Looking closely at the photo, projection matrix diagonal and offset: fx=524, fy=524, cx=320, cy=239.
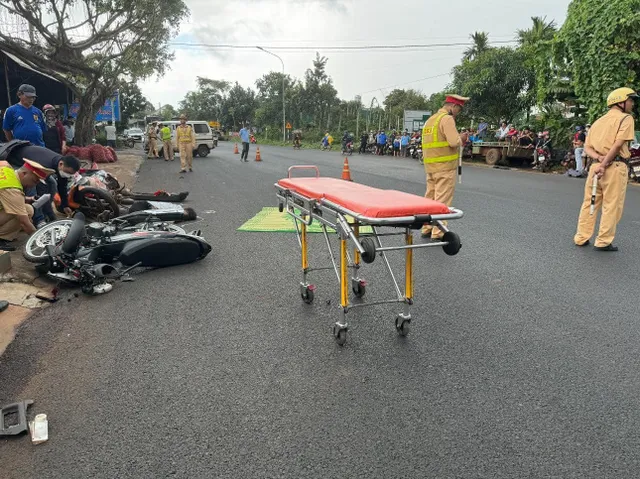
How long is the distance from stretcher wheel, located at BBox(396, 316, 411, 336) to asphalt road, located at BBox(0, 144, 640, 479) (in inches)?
2.0

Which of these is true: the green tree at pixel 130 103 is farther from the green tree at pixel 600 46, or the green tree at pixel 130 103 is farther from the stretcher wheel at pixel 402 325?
the stretcher wheel at pixel 402 325

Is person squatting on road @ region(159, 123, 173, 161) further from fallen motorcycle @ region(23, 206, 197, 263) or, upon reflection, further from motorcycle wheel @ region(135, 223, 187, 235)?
motorcycle wheel @ region(135, 223, 187, 235)

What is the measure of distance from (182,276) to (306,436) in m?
3.23

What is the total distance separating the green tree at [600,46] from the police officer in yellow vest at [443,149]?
536 inches

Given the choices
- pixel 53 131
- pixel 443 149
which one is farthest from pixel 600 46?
pixel 53 131

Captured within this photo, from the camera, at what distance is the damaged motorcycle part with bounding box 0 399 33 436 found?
280cm

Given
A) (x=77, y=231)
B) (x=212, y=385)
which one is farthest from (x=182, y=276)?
(x=212, y=385)

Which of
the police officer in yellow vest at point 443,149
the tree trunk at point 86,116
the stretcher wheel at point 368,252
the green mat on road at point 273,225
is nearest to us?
the stretcher wheel at point 368,252

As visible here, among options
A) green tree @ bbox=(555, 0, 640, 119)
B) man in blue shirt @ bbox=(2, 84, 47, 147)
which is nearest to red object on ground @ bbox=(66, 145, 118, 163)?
man in blue shirt @ bbox=(2, 84, 47, 147)

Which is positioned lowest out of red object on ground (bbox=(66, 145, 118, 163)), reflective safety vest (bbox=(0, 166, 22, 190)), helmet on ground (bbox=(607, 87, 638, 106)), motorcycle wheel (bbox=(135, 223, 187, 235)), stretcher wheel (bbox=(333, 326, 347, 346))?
red object on ground (bbox=(66, 145, 118, 163))

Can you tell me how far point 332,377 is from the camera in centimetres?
335

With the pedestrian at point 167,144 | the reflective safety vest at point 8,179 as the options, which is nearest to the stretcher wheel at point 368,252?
the reflective safety vest at point 8,179

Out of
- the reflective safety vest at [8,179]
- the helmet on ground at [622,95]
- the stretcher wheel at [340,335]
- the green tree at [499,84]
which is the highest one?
the green tree at [499,84]

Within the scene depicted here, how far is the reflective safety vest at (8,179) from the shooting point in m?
5.66
